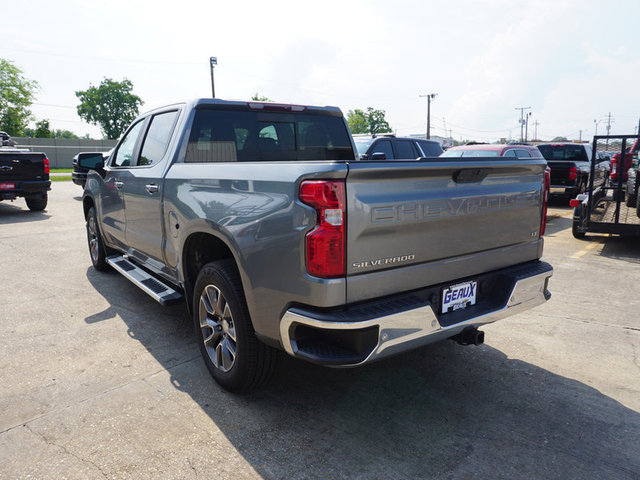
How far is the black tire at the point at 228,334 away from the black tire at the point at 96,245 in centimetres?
331

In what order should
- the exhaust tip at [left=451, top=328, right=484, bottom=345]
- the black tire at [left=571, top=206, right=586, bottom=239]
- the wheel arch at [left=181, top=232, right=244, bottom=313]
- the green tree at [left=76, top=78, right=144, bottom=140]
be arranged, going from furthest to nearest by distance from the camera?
the green tree at [left=76, top=78, right=144, bottom=140], the black tire at [left=571, top=206, right=586, bottom=239], the wheel arch at [left=181, top=232, right=244, bottom=313], the exhaust tip at [left=451, top=328, right=484, bottom=345]

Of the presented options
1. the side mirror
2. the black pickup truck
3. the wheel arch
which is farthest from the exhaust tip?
the black pickup truck

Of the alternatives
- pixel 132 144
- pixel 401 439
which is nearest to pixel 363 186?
pixel 401 439

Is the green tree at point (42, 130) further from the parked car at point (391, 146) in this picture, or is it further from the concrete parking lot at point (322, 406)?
the concrete parking lot at point (322, 406)

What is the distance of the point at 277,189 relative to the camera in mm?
2594

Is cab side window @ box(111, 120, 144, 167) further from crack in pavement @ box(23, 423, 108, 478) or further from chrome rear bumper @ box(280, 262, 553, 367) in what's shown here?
chrome rear bumper @ box(280, 262, 553, 367)

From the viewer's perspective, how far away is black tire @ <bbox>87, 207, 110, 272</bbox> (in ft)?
20.4

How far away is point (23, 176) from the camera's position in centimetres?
1212

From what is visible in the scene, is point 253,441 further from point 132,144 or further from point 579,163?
point 579,163

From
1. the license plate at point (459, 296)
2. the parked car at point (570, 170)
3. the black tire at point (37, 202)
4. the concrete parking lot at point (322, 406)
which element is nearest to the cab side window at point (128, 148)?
the concrete parking lot at point (322, 406)

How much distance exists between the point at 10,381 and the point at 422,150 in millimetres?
10131

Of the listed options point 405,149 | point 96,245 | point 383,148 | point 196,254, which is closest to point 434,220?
point 196,254

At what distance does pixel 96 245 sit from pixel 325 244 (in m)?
5.05

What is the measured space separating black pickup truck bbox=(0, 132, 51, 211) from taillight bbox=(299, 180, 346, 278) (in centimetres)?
1211
